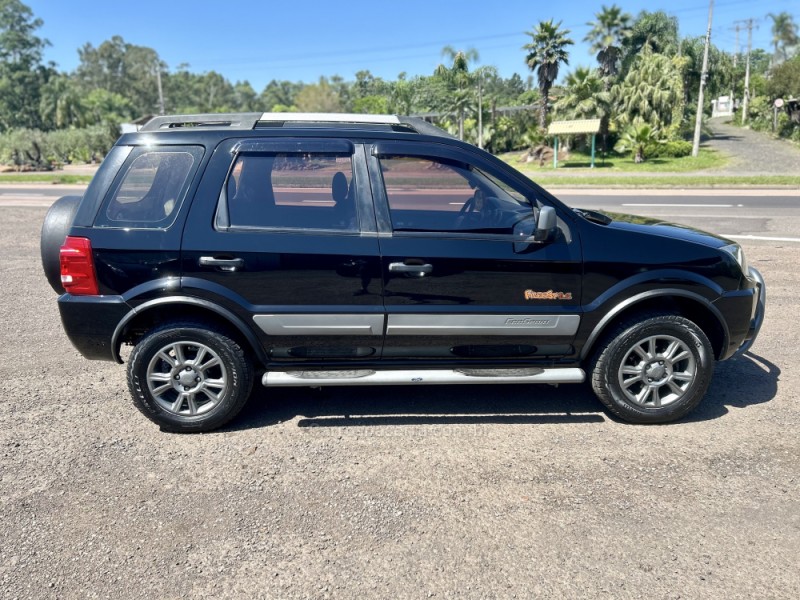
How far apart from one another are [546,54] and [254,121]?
129 ft

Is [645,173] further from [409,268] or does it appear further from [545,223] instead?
[409,268]

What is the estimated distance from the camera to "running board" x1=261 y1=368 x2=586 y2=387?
12.5 feet

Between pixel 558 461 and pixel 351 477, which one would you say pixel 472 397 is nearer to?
pixel 558 461

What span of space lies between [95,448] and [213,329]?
1012 mm

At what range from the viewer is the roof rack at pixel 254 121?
4.05 m

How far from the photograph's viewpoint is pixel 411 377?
3.86 meters

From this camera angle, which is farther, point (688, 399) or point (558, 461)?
point (688, 399)

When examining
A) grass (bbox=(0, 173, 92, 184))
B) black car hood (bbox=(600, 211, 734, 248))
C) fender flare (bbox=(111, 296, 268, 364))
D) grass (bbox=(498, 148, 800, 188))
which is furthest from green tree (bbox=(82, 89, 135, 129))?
black car hood (bbox=(600, 211, 734, 248))

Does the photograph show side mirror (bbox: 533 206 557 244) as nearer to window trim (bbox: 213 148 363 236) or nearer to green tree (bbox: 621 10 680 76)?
window trim (bbox: 213 148 363 236)

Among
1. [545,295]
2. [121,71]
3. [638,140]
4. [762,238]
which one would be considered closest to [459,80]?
[638,140]

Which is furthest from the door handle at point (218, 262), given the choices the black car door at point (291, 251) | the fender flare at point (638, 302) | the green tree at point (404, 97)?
the green tree at point (404, 97)

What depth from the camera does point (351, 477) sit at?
3402 mm

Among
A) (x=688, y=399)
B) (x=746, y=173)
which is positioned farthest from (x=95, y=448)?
(x=746, y=173)

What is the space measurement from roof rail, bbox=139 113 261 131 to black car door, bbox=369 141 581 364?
924 mm
